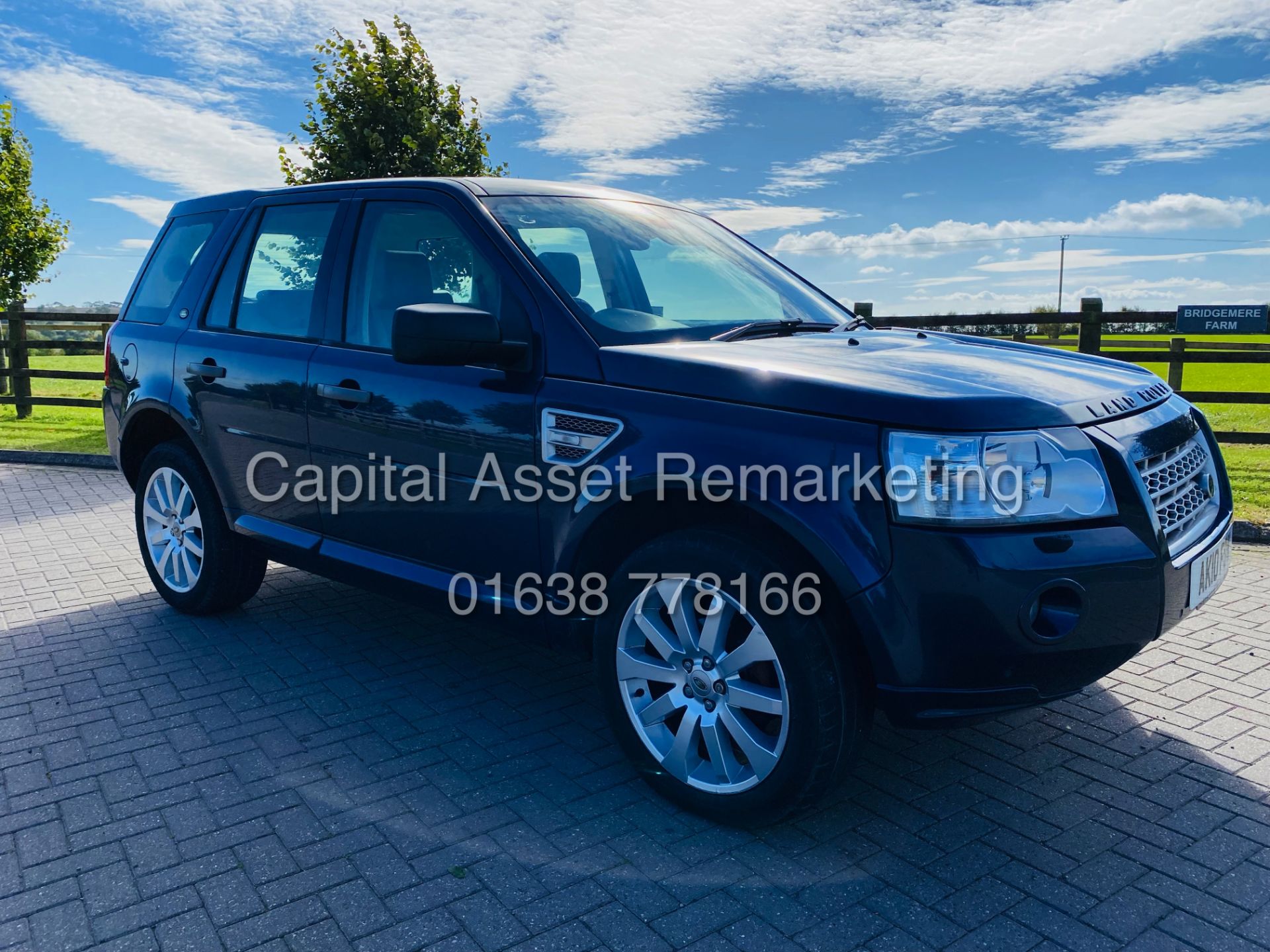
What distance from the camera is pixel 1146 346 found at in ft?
36.3

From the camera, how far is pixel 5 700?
407 centimetres

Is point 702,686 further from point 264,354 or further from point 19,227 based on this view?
point 19,227

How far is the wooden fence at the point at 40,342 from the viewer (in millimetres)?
14211

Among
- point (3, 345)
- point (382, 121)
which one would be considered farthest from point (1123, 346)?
point (3, 345)

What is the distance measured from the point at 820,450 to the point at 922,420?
269mm

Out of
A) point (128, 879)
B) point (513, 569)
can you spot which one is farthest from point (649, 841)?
point (128, 879)

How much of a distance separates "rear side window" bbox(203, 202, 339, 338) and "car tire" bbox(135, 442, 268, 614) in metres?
0.78

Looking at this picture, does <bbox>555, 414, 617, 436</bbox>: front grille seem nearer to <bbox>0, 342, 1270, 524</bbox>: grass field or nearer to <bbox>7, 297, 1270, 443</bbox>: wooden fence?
<bbox>0, 342, 1270, 524</bbox>: grass field

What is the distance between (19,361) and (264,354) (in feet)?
42.0

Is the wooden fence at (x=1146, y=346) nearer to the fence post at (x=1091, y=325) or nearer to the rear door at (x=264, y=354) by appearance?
the fence post at (x=1091, y=325)

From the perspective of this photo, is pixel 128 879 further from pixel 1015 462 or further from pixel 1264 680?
pixel 1264 680

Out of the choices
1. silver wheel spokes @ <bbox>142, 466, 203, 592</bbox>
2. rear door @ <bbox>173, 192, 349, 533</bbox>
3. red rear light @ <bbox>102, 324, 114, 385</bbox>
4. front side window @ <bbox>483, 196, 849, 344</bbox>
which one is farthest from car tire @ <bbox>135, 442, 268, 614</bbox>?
front side window @ <bbox>483, 196, 849, 344</bbox>

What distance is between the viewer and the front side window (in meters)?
3.38

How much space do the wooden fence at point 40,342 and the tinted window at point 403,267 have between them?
11.8 meters
